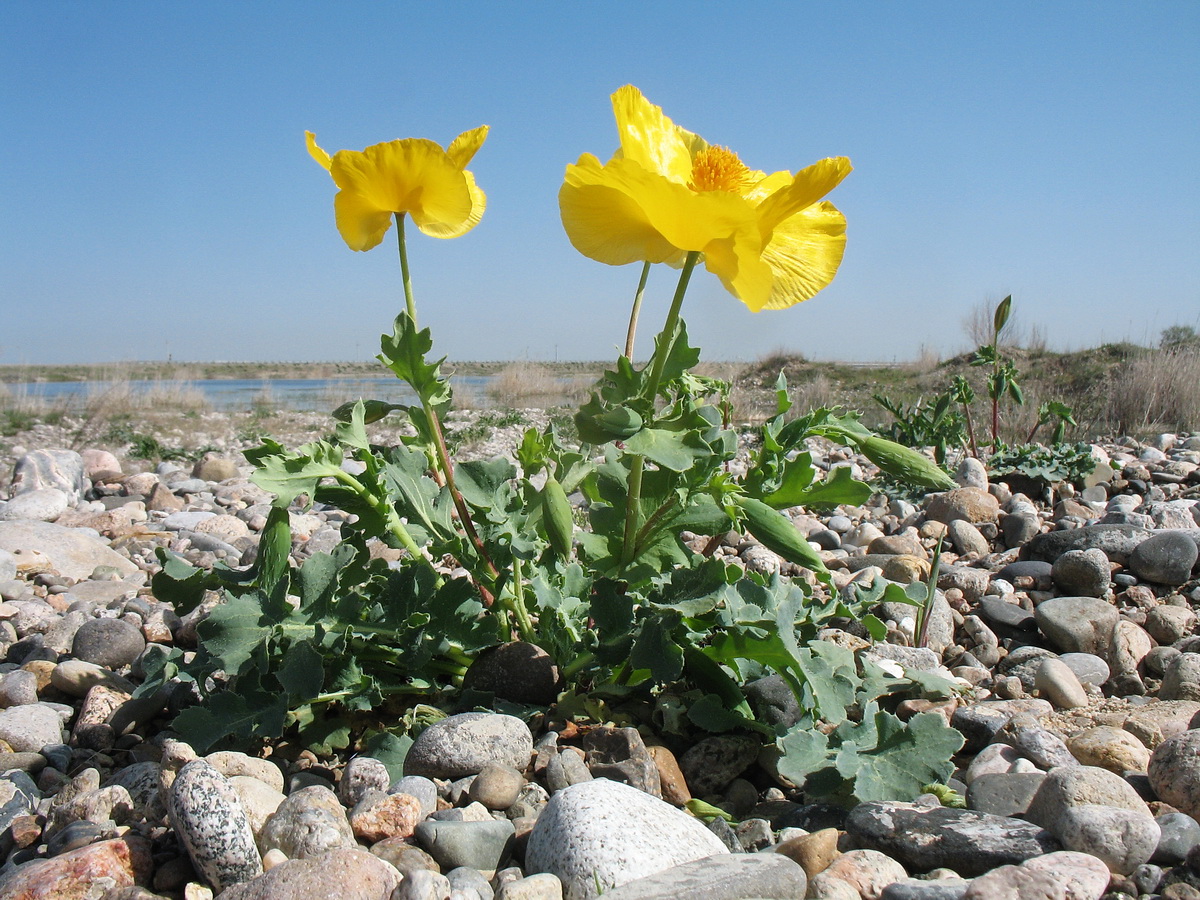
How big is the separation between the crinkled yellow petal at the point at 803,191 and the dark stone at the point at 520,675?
1069 millimetres

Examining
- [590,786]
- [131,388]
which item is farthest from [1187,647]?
[131,388]

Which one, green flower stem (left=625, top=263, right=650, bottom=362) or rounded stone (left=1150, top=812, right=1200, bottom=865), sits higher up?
green flower stem (left=625, top=263, right=650, bottom=362)

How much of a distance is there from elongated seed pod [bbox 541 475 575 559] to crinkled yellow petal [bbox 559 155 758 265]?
428mm

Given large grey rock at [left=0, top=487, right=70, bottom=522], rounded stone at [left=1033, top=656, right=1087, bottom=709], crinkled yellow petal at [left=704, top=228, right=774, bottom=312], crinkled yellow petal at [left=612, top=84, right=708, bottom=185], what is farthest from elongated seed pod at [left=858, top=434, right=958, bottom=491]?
large grey rock at [left=0, top=487, right=70, bottom=522]

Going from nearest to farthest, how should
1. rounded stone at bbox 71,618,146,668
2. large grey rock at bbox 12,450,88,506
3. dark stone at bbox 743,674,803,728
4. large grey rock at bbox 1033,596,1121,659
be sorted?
dark stone at bbox 743,674,803,728, rounded stone at bbox 71,618,146,668, large grey rock at bbox 1033,596,1121,659, large grey rock at bbox 12,450,88,506

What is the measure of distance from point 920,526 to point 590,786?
312cm

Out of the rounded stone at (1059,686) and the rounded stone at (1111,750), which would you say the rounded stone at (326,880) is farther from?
the rounded stone at (1059,686)

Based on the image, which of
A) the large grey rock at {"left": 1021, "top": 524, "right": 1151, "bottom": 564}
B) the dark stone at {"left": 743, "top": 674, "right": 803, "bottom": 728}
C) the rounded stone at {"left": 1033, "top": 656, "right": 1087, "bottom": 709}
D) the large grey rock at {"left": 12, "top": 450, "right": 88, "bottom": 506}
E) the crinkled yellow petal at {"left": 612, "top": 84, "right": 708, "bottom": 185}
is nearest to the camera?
the crinkled yellow petal at {"left": 612, "top": 84, "right": 708, "bottom": 185}

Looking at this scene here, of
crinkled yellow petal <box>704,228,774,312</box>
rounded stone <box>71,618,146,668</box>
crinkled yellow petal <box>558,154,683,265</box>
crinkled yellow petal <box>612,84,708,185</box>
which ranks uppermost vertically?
crinkled yellow petal <box>612,84,708,185</box>

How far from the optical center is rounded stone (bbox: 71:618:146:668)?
2453 millimetres

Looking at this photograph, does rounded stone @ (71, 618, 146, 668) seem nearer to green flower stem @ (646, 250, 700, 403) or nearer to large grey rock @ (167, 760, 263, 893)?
large grey rock @ (167, 760, 263, 893)

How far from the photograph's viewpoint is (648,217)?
1.46 meters

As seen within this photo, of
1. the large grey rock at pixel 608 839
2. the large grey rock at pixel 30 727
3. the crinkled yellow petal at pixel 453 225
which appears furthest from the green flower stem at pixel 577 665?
the large grey rock at pixel 30 727

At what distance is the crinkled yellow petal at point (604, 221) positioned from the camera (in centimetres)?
143
